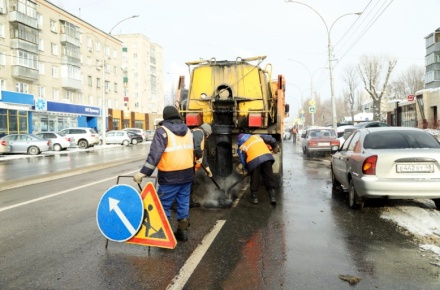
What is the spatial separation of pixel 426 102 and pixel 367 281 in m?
37.2

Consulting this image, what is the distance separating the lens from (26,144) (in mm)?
25500

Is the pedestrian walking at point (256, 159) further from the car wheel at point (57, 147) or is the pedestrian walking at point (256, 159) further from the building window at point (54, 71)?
the building window at point (54, 71)

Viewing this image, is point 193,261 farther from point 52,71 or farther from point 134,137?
point 52,71

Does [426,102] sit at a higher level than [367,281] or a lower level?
higher

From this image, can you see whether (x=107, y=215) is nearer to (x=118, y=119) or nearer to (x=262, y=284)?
(x=262, y=284)

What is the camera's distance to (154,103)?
93250mm

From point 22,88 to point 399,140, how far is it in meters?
40.1

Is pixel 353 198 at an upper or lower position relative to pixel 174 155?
lower

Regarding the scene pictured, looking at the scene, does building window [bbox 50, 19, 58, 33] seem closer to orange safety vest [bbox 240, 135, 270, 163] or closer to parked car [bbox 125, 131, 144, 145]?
parked car [bbox 125, 131, 144, 145]

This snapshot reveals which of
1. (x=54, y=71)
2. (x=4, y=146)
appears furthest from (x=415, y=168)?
(x=54, y=71)

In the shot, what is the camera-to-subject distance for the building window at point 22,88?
38253mm

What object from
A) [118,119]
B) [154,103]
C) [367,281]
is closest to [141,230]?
[367,281]

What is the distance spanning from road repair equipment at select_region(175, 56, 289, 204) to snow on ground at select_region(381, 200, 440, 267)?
3.08 meters

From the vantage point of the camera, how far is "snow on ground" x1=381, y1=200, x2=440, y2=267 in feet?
15.9
